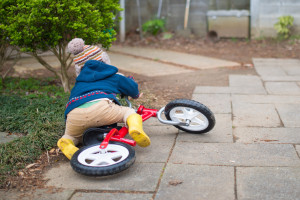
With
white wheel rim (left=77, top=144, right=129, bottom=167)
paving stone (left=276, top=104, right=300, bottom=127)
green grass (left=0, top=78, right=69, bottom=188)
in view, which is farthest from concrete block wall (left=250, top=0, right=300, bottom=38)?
white wheel rim (left=77, top=144, right=129, bottom=167)

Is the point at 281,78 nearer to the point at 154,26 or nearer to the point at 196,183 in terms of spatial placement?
the point at 196,183

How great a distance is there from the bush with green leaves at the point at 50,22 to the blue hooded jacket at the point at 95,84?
1190 millimetres

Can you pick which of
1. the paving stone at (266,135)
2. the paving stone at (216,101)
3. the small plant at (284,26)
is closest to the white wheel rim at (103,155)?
the paving stone at (266,135)

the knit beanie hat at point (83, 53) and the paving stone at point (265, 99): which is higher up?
the knit beanie hat at point (83, 53)

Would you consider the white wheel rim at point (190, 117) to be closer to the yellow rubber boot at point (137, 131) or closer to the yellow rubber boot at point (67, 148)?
the yellow rubber boot at point (137, 131)

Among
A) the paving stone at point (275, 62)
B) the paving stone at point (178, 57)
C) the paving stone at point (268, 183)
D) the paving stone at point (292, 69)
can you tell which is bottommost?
the paving stone at point (275, 62)

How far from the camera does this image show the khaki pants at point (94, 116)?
3.40 meters

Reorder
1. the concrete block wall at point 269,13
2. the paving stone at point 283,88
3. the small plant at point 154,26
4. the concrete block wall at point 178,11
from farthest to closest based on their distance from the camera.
A: the small plant at point 154,26
the concrete block wall at point 178,11
the concrete block wall at point 269,13
the paving stone at point 283,88

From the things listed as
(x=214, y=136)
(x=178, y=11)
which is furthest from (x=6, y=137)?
(x=178, y=11)

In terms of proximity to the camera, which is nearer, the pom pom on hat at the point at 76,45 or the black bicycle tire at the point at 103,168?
the black bicycle tire at the point at 103,168

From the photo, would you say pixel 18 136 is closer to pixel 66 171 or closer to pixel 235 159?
pixel 66 171

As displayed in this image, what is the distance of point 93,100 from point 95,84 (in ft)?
0.57

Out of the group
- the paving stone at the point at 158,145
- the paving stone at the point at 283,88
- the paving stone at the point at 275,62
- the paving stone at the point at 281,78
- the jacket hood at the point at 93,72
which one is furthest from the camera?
the paving stone at the point at 275,62

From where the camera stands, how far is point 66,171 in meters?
3.23
